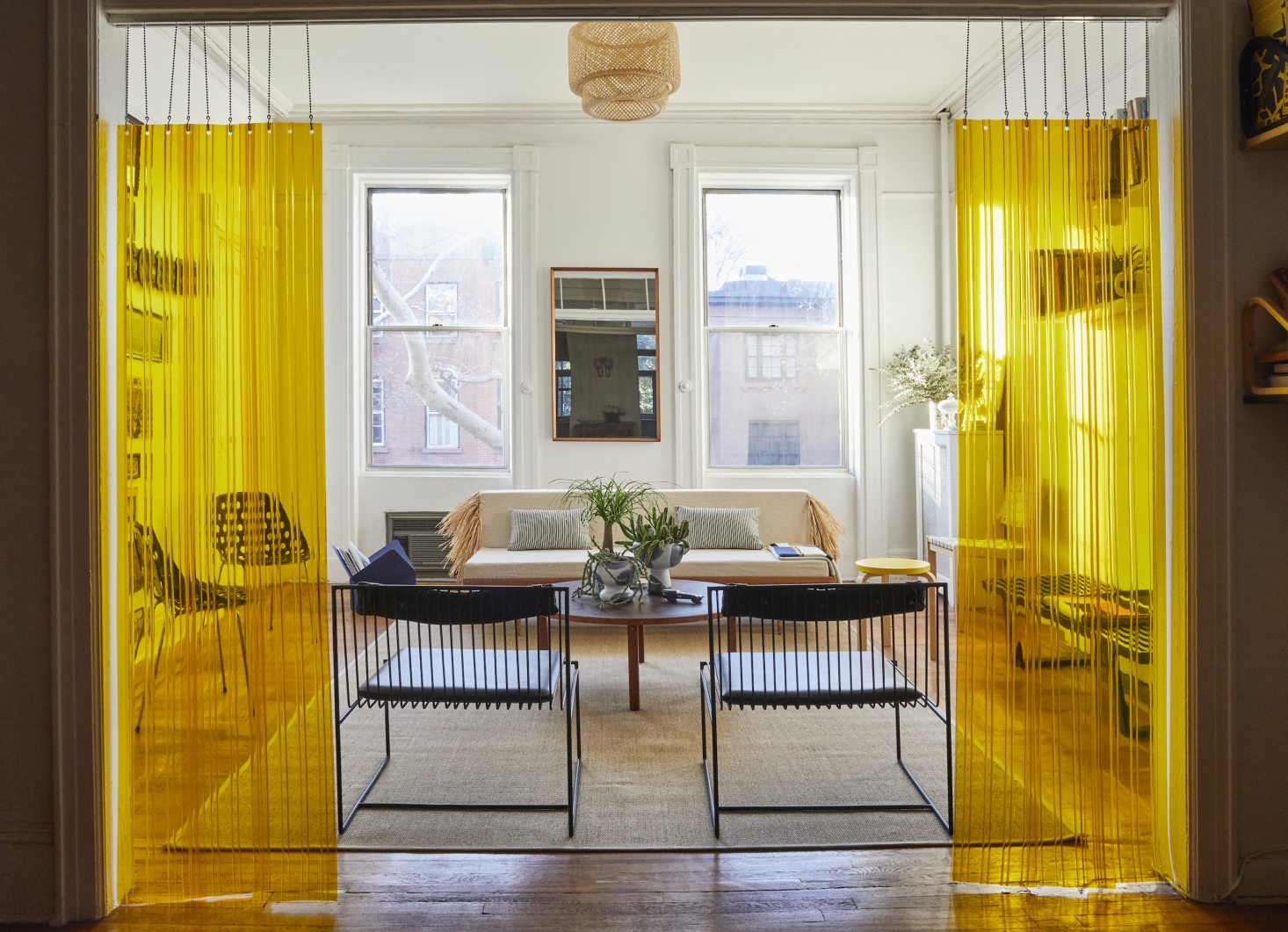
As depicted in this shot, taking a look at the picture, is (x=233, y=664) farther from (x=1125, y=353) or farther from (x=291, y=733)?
(x=1125, y=353)

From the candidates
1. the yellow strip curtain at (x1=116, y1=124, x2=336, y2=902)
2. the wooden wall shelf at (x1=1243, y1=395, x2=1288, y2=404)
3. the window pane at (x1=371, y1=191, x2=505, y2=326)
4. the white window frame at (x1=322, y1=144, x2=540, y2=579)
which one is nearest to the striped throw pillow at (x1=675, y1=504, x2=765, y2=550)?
the white window frame at (x1=322, y1=144, x2=540, y2=579)

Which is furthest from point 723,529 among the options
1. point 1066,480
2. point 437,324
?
point 1066,480

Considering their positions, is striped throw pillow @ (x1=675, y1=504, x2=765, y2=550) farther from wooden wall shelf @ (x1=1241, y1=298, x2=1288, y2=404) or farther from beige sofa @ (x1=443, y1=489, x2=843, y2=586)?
wooden wall shelf @ (x1=1241, y1=298, x2=1288, y2=404)

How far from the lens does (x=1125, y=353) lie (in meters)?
2.47

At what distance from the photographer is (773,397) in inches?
271

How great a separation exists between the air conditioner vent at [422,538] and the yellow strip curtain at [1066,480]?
16.0ft

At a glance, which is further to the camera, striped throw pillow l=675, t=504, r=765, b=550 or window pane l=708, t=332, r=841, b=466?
window pane l=708, t=332, r=841, b=466

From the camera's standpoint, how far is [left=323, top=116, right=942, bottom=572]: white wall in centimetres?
662

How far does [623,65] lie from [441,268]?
8.21 ft

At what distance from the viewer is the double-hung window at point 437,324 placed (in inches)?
266

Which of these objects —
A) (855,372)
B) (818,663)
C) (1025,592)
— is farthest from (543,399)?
(1025,592)

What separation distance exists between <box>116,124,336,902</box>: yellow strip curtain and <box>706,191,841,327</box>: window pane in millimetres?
4624

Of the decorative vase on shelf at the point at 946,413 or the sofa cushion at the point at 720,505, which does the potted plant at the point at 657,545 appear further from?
the decorative vase on shelf at the point at 946,413

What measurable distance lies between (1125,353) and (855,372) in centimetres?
435
